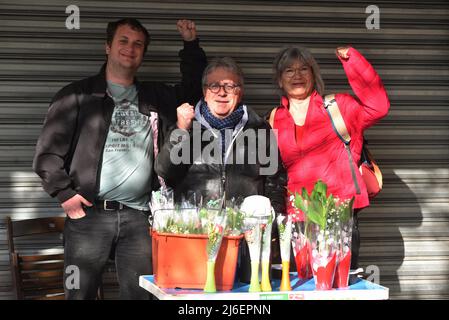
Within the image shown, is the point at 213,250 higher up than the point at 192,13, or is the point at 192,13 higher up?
the point at 192,13

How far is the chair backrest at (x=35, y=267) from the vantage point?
590 cm

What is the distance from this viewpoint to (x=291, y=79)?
522 cm

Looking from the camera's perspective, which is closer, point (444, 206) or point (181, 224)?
point (181, 224)

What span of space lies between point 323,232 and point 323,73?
2.52 m

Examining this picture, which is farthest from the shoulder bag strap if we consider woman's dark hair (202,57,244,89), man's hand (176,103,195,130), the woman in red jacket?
man's hand (176,103,195,130)

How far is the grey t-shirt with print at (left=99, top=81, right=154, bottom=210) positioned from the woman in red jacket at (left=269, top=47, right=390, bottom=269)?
3.06 feet

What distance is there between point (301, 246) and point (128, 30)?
6.77 feet

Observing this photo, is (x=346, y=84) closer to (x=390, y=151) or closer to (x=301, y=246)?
(x=390, y=151)

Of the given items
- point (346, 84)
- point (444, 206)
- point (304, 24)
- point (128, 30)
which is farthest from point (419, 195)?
point (128, 30)

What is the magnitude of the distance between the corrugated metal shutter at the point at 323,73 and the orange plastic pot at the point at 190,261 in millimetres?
2307

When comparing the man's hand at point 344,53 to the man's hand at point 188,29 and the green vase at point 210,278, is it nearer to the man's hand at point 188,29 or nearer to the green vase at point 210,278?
the man's hand at point 188,29

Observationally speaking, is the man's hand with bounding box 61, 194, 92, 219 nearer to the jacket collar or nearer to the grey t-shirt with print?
the grey t-shirt with print

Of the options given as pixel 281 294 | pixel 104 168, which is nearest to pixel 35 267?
pixel 104 168

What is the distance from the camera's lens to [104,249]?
516 centimetres
